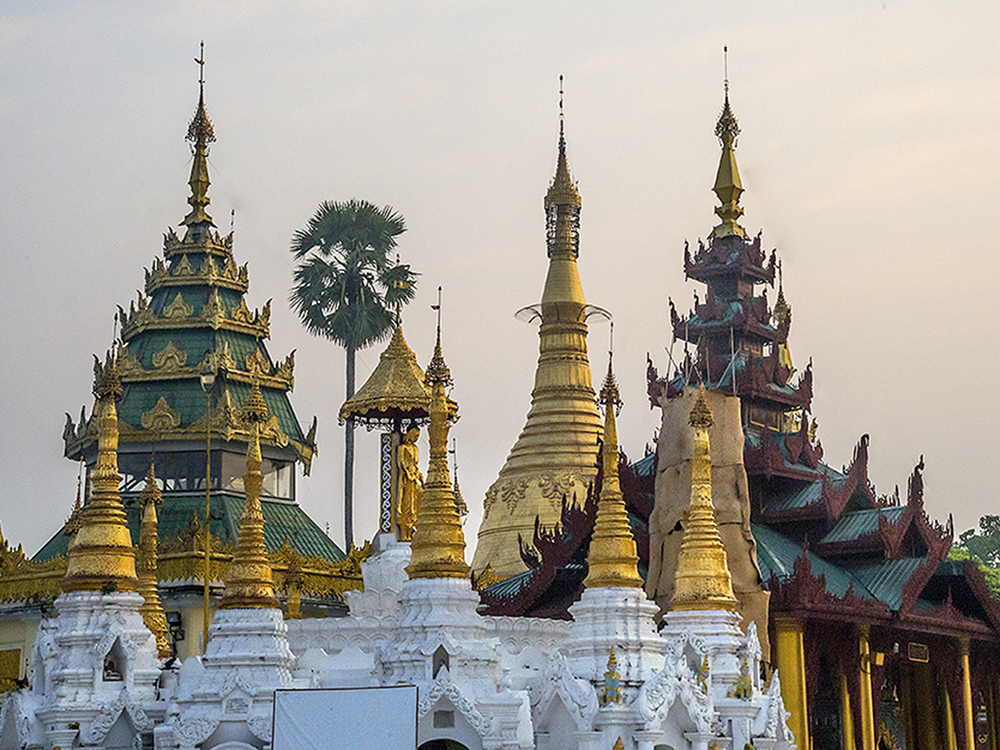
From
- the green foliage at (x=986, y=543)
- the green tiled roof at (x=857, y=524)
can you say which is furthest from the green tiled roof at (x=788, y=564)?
the green foliage at (x=986, y=543)

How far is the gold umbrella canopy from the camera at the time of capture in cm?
2695

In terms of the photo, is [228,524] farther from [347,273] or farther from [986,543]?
[986,543]

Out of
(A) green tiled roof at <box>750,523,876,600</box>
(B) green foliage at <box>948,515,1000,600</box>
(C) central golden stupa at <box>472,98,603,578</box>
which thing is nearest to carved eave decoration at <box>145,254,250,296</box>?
(C) central golden stupa at <box>472,98,603,578</box>

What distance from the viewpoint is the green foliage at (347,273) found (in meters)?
43.5

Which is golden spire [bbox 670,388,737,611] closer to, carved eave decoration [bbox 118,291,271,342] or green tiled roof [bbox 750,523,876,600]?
green tiled roof [bbox 750,523,876,600]

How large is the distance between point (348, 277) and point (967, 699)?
17.7 m

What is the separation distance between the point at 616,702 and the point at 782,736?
3.91 meters

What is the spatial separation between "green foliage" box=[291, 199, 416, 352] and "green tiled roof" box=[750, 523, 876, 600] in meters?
12.0

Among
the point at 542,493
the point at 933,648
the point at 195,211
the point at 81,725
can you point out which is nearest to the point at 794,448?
the point at 933,648

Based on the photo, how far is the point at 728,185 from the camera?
139 ft

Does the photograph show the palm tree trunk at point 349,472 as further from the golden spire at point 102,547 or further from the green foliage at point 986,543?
the green foliage at point 986,543

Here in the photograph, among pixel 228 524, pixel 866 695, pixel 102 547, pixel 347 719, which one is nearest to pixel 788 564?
pixel 866 695

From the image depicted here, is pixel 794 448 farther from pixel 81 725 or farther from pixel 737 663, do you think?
pixel 81 725

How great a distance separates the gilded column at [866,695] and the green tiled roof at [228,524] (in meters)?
11.7
